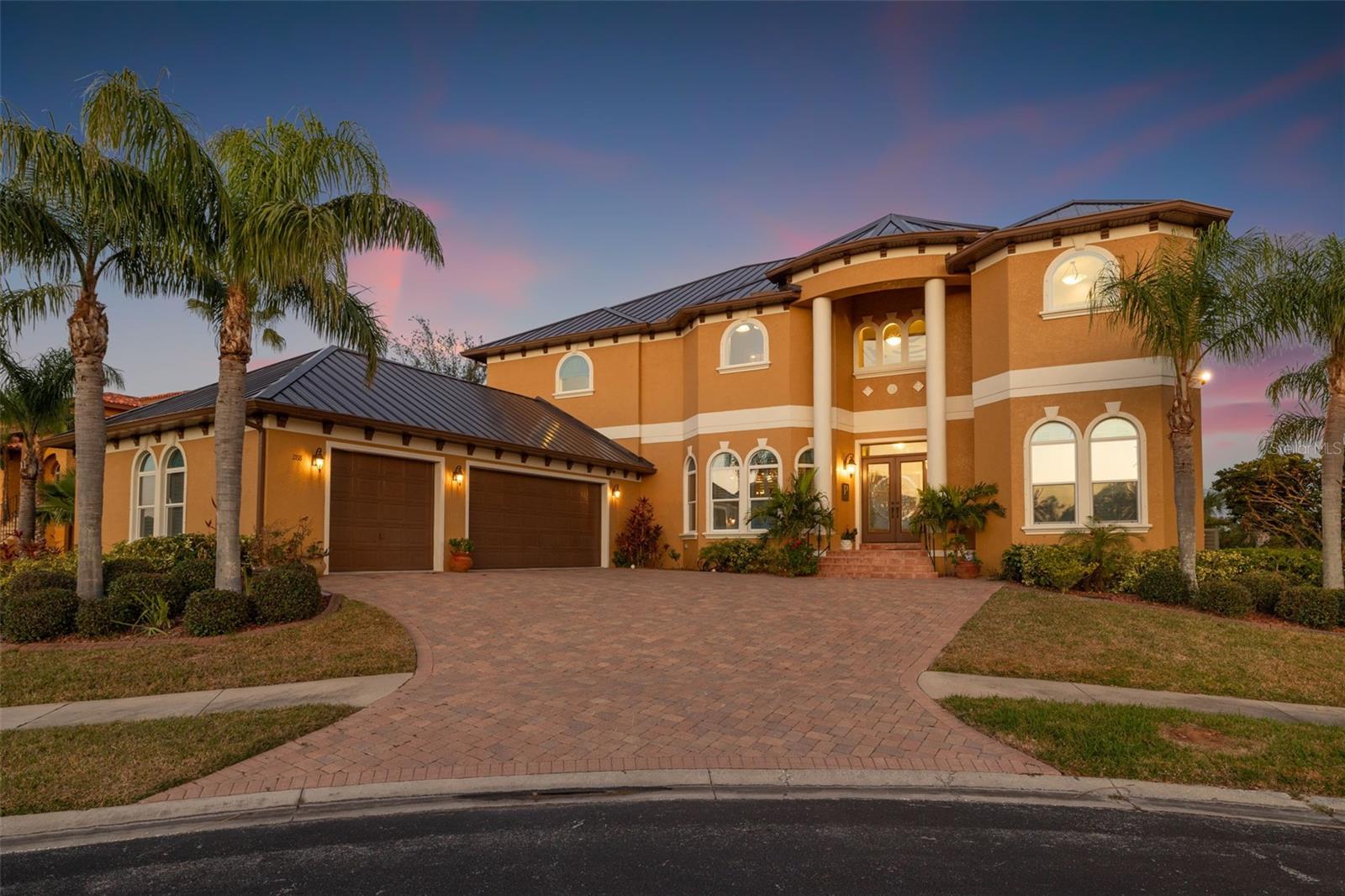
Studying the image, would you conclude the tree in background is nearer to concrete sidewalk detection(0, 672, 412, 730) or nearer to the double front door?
the double front door

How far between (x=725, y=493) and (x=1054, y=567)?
339 inches

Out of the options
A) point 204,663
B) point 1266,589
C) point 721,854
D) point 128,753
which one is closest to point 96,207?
point 204,663

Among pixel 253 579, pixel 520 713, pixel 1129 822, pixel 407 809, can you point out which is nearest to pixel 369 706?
pixel 520 713

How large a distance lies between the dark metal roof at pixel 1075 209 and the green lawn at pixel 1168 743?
1189cm

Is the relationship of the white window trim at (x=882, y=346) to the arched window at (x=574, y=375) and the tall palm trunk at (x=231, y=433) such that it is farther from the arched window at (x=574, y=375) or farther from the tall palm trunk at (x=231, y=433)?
the tall palm trunk at (x=231, y=433)

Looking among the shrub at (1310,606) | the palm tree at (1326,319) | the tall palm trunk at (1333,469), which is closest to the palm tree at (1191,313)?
the palm tree at (1326,319)

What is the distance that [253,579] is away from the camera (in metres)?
11.0

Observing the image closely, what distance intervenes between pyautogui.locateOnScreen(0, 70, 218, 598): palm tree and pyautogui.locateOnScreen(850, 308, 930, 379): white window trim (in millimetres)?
15018

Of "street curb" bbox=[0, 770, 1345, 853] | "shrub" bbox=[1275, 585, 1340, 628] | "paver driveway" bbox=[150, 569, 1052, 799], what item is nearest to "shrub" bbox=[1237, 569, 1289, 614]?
"shrub" bbox=[1275, 585, 1340, 628]

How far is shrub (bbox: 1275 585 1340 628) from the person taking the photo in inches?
439

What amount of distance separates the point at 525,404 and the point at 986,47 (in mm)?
14328

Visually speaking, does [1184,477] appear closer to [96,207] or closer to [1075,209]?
[1075,209]

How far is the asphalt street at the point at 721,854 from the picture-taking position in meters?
4.12

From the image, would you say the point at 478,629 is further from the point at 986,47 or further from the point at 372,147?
the point at 986,47
